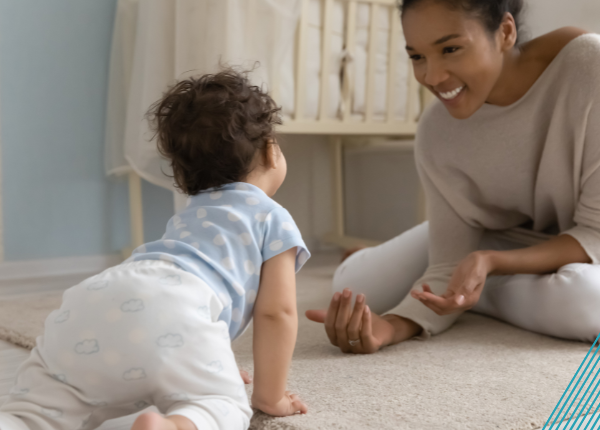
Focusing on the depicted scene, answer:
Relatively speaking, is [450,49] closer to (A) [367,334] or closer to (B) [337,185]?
(A) [367,334]

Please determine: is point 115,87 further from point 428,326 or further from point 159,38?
point 428,326

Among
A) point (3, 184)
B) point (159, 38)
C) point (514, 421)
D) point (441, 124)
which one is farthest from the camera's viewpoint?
point (3, 184)

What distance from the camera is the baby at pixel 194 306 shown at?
0.57 meters

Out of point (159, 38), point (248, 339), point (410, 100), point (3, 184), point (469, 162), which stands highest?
point (159, 38)

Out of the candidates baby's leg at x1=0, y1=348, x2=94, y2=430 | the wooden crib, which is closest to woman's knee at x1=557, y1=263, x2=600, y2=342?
baby's leg at x1=0, y1=348, x2=94, y2=430

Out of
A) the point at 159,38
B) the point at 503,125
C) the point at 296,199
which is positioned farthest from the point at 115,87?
the point at 503,125

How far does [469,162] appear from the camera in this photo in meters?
1.16

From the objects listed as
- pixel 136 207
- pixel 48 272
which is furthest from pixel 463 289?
pixel 48 272

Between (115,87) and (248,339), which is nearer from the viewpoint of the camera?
(248,339)

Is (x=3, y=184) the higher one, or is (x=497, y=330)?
(x=3, y=184)

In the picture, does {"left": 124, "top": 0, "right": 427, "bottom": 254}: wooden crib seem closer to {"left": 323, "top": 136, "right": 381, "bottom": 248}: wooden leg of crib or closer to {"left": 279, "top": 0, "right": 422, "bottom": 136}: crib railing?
{"left": 279, "top": 0, "right": 422, "bottom": 136}: crib railing

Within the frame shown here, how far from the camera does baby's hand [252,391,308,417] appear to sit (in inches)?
27.0

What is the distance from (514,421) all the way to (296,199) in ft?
5.79

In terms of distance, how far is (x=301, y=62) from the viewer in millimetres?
1642
